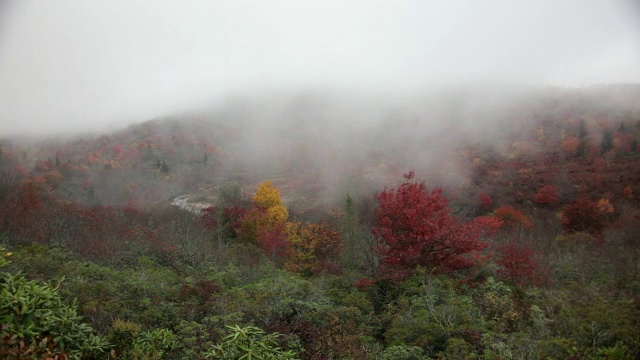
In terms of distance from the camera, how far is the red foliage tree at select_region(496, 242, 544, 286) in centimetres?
1049

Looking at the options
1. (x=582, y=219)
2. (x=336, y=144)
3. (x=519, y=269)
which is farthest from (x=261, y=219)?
(x=336, y=144)

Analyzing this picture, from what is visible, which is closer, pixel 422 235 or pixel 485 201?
pixel 422 235

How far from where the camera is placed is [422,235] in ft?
39.7

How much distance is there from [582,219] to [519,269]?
82.2ft

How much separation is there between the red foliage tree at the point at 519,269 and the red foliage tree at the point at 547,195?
45.2m

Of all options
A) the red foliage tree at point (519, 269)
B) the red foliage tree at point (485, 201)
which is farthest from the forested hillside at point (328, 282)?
the red foliage tree at point (485, 201)

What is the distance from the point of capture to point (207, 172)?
9981cm

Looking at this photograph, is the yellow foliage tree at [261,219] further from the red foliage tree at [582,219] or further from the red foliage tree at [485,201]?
the red foliage tree at [485,201]

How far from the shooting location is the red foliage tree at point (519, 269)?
10492 mm

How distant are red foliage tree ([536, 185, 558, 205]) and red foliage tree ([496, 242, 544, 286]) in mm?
45236

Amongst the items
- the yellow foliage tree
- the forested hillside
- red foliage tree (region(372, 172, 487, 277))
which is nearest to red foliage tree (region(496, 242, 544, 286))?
the forested hillside

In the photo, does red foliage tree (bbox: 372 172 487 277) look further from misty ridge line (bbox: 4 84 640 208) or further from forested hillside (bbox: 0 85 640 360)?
misty ridge line (bbox: 4 84 640 208)

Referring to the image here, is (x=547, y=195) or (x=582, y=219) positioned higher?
(x=582, y=219)

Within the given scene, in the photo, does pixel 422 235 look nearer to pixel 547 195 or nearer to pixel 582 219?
pixel 582 219
